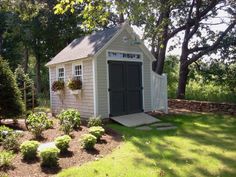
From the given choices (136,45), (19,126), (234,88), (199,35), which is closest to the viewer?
(19,126)

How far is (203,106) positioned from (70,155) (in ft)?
29.7

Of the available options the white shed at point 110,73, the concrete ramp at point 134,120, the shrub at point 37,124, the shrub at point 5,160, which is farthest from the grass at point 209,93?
the shrub at point 5,160

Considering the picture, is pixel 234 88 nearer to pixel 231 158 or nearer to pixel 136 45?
pixel 136 45

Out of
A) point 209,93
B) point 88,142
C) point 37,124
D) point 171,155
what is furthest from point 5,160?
point 209,93

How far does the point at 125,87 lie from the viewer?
1112 centimetres

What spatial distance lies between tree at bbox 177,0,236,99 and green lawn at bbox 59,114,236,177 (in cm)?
722

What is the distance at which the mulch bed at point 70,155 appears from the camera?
5.36m

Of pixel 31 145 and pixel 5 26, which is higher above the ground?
pixel 5 26

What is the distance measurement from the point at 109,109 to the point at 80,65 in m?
2.15

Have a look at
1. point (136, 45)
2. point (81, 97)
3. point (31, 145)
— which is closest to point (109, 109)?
point (81, 97)

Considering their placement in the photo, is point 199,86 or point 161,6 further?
point 199,86

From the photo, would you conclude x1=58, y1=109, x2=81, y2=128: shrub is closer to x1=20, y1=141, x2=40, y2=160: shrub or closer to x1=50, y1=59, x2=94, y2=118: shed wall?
x1=50, y1=59, x2=94, y2=118: shed wall

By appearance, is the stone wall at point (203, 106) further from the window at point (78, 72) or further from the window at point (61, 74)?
the window at point (61, 74)

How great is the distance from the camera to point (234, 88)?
53.5ft
